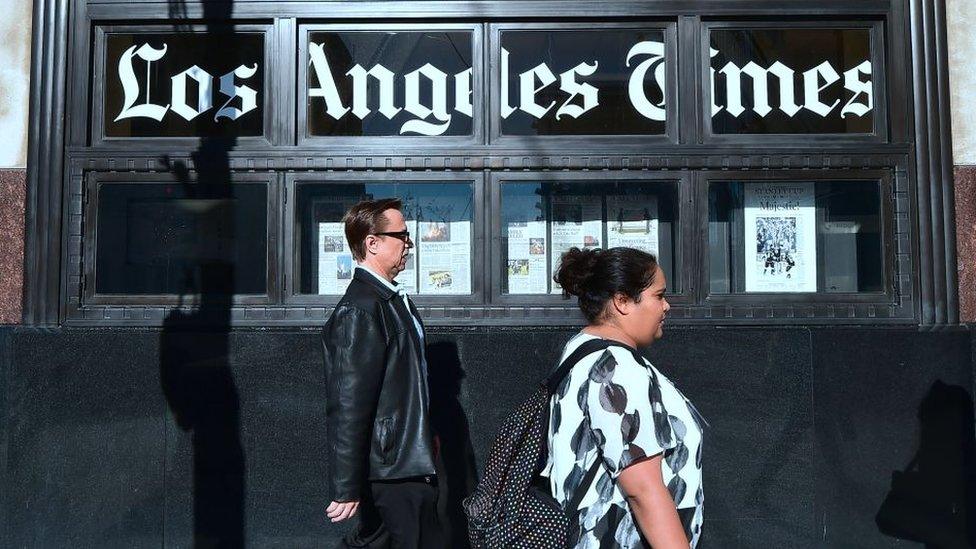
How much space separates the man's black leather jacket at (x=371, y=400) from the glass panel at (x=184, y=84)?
2.51 meters

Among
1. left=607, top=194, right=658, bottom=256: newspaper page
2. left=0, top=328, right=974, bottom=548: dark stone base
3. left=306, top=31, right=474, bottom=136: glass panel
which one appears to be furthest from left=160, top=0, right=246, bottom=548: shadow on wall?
left=607, top=194, right=658, bottom=256: newspaper page

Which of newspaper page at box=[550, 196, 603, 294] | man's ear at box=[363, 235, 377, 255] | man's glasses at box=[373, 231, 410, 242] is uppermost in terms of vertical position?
newspaper page at box=[550, 196, 603, 294]

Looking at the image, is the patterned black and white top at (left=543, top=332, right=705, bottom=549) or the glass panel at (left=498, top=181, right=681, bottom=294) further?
the glass panel at (left=498, top=181, right=681, bottom=294)

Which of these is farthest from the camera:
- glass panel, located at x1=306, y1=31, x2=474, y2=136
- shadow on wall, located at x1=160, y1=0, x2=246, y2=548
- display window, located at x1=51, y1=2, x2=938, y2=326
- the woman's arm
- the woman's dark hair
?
glass panel, located at x1=306, y1=31, x2=474, y2=136

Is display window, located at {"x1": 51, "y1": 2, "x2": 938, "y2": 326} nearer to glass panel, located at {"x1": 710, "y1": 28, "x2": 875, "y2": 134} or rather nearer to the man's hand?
glass panel, located at {"x1": 710, "y1": 28, "x2": 875, "y2": 134}

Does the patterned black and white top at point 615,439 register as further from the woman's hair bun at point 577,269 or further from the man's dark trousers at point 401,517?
the man's dark trousers at point 401,517

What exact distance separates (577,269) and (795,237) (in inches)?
135

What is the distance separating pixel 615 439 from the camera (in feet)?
7.53

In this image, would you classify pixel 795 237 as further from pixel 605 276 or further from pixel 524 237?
pixel 605 276

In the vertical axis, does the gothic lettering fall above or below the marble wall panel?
above

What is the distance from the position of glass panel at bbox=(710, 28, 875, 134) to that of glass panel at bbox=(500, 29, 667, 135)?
0.40 metres

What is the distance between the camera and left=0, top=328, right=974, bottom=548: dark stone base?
17.0ft

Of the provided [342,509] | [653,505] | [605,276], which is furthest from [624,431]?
[342,509]

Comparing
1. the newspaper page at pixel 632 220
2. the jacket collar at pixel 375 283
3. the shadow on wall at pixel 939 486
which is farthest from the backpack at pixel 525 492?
the shadow on wall at pixel 939 486
